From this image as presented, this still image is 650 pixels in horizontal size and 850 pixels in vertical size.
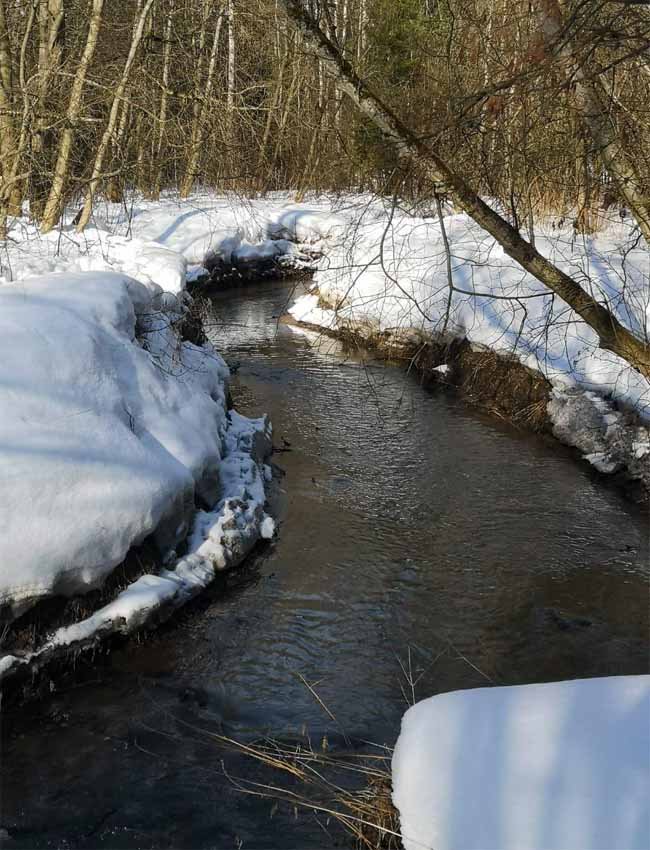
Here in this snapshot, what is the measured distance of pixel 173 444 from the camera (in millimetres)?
6141

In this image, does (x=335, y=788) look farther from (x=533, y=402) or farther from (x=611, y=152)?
(x=533, y=402)

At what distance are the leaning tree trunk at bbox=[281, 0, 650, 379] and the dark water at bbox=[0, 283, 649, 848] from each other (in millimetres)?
2258

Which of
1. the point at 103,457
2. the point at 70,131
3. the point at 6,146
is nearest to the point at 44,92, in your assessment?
the point at 70,131

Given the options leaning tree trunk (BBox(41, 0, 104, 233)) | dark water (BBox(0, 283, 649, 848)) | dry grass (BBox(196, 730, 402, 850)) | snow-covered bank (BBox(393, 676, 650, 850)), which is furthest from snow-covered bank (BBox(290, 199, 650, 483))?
snow-covered bank (BBox(393, 676, 650, 850))

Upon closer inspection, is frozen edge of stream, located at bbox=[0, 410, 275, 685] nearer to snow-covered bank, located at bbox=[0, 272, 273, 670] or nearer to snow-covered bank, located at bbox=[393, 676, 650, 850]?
snow-covered bank, located at bbox=[0, 272, 273, 670]

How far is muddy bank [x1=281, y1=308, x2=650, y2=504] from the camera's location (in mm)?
7969

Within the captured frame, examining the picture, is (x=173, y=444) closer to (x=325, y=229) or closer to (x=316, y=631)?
(x=316, y=631)

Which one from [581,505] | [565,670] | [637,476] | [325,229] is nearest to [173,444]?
[565,670]

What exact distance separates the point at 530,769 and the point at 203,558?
3.83m

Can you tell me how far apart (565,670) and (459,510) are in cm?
230

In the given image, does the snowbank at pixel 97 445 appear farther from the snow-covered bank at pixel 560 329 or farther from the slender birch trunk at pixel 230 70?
the slender birch trunk at pixel 230 70

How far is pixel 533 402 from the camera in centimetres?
940

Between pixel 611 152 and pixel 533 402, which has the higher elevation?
pixel 611 152

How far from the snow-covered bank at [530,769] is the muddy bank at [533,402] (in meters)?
5.27
